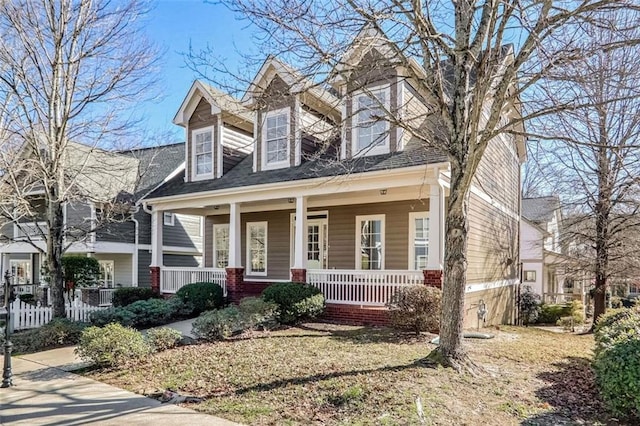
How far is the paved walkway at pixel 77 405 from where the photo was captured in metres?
4.98

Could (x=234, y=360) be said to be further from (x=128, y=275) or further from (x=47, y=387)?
(x=128, y=275)

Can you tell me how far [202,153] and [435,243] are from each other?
9179mm

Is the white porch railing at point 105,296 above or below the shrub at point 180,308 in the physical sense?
below

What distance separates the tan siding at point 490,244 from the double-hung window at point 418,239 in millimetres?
A: 1437

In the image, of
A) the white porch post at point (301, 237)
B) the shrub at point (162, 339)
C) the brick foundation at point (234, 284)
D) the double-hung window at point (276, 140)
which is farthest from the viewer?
the double-hung window at point (276, 140)

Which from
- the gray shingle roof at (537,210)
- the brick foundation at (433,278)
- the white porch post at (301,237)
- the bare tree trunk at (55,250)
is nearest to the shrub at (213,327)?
the white porch post at (301,237)

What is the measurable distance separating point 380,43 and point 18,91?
8.84m

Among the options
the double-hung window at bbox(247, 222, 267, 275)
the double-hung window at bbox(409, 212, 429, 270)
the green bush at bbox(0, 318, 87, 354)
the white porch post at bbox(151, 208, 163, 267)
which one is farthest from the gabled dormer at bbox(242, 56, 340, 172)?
the green bush at bbox(0, 318, 87, 354)

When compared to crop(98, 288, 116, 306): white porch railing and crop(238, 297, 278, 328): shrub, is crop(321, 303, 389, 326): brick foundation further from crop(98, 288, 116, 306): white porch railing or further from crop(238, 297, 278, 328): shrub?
crop(98, 288, 116, 306): white porch railing

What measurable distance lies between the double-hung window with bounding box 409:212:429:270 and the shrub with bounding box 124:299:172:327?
712 cm

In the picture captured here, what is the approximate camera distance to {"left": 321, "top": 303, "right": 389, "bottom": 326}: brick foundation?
423 inches

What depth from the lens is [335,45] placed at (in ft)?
23.1

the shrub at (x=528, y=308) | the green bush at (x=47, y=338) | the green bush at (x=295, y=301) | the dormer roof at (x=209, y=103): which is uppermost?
the dormer roof at (x=209, y=103)

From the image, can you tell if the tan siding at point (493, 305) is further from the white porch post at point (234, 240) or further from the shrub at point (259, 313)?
the white porch post at point (234, 240)
